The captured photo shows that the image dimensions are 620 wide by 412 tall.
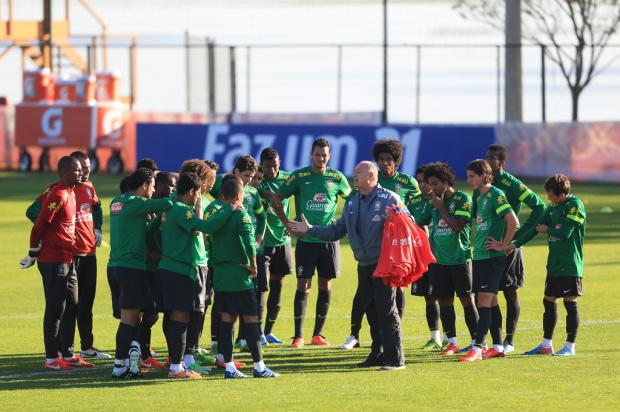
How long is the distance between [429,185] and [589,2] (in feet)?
133

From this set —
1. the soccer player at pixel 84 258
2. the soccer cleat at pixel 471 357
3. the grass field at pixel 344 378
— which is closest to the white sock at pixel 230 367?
the grass field at pixel 344 378

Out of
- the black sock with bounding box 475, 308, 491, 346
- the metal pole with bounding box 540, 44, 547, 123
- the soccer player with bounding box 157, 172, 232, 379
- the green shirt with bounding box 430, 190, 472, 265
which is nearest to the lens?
the soccer player with bounding box 157, 172, 232, 379

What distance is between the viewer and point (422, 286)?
1412 cm

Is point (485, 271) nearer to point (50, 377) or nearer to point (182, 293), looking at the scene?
point (182, 293)

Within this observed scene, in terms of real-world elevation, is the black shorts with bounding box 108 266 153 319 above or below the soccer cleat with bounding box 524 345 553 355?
above

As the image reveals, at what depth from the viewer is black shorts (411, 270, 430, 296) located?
1405cm

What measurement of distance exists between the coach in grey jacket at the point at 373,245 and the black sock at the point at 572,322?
5.81 feet

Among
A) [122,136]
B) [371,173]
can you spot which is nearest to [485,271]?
[371,173]

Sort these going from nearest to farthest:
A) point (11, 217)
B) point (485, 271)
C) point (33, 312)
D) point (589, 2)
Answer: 1. point (485, 271)
2. point (33, 312)
3. point (11, 217)
4. point (589, 2)

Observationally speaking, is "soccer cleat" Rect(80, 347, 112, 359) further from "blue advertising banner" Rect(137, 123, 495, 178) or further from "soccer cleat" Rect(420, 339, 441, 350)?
"blue advertising banner" Rect(137, 123, 495, 178)

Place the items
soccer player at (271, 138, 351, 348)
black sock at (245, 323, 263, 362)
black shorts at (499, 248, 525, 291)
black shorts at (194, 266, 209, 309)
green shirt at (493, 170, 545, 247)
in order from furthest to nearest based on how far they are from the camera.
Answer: soccer player at (271, 138, 351, 348) < black shorts at (499, 248, 525, 291) < green shirt at (493, 170, 545, 247) < black shorts at (194, 266, 209, 309) < black sock at (245, 323, 263, 362)

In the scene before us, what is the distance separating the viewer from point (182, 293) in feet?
39.8

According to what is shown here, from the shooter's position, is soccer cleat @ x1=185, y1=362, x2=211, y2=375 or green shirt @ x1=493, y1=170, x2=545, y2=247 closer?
soccer cleat @ x1=185, y1=362, x2=211, y2=375

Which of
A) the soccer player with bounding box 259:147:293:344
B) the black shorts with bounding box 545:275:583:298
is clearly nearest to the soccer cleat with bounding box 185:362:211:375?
the soccer player with bounding box 259:147:293:344
